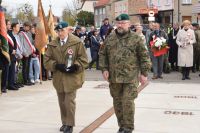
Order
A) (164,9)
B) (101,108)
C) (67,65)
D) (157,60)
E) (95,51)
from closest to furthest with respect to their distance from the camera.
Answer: (67,65), (101,108), (157,60), (95,51), (164,9)

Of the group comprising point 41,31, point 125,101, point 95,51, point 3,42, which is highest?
point 41,31

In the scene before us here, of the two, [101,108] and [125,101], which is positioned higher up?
[125,101]

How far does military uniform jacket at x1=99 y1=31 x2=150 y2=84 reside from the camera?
21.9ft

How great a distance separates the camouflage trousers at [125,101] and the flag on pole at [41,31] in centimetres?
638

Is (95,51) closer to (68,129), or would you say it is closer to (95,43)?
(95,43)

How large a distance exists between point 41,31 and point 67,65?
630cm

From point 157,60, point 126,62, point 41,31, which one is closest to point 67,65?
point 126,62

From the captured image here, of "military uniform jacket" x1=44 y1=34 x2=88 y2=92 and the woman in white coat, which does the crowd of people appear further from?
"military uniform jacket" x1=44 y1=34 x2=88 y2=92

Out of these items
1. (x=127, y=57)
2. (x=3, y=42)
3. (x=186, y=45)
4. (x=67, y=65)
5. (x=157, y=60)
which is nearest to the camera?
(x=127, y=57)

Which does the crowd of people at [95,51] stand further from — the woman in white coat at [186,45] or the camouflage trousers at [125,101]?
the camouflage trousers at [125,101]

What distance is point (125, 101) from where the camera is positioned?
6676 millimetres

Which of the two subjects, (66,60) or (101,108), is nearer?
(66,60)

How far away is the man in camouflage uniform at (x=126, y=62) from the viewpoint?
666cm

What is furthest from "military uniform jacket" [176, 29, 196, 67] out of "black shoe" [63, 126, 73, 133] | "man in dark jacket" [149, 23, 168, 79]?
"black shoe" [63, 126, 73, 133]
